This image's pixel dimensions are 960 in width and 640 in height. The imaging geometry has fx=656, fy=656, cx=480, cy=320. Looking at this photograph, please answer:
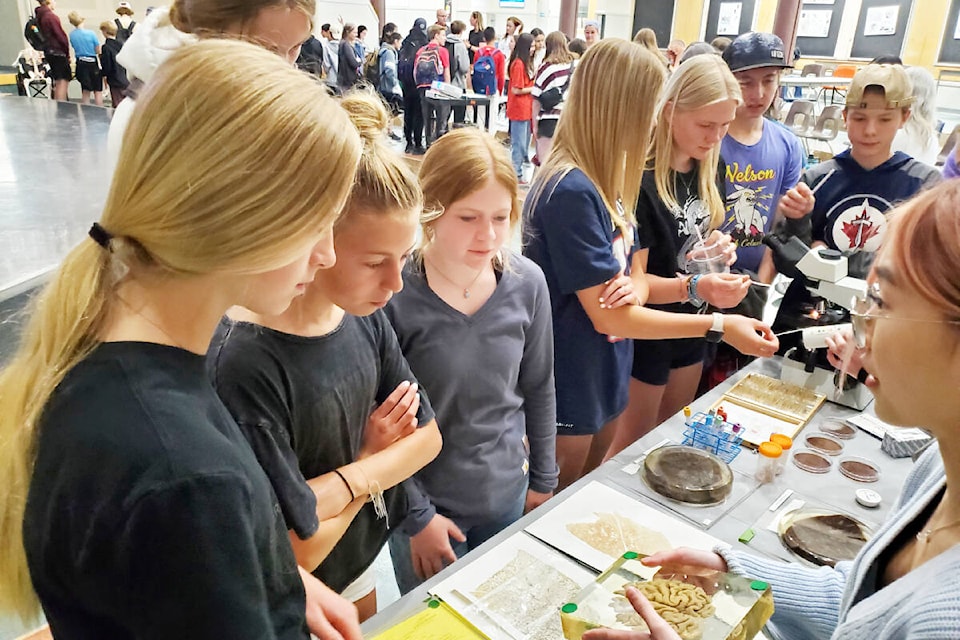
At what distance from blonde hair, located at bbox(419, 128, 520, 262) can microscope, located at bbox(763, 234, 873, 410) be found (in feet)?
3.10

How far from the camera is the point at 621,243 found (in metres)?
1.82

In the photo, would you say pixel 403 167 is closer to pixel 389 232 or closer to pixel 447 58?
pixel 389 232

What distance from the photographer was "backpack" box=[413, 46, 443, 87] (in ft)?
26.1

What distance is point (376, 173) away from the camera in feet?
3.54

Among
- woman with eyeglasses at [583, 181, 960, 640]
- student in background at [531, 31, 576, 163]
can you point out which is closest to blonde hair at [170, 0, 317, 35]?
woman with eyeglasses at [583, 181, 960, 640]

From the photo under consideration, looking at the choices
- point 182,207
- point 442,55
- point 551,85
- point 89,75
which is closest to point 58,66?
point 89,75

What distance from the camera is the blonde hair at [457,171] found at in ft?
4.51

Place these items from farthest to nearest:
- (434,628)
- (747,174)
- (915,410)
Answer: (747,174), (434,628), (915,410)

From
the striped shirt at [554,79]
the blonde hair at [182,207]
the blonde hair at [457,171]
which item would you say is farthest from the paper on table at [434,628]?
the striped shirt at [554,79]

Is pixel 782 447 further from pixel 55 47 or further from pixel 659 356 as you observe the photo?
pixel 55 47

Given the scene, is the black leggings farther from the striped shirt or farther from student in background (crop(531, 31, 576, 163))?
the striped shirt

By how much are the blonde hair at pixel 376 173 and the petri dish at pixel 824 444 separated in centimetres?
117

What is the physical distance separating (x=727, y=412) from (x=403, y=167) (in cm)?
112

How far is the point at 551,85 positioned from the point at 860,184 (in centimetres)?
462
